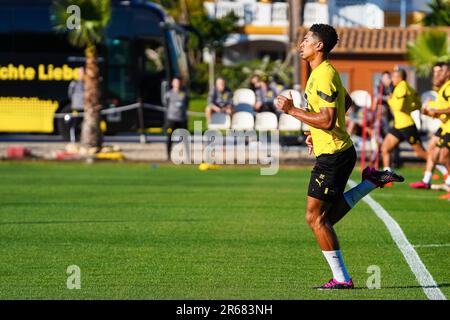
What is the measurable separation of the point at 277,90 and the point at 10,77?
10314mm

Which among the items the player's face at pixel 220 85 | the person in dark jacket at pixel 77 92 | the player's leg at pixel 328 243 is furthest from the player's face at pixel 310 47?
the person in dark jacket at pixel 77 92

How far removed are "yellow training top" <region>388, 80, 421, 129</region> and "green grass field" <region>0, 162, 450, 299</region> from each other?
4.27 ft

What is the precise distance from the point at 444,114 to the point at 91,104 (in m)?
13.8

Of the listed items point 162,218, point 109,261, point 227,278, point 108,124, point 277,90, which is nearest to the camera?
point 227,278

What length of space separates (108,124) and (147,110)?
4.39 ft

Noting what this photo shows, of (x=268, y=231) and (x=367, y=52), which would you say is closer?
(x=268, y=231)

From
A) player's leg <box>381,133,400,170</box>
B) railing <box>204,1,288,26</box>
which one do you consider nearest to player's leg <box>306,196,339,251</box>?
player's leg <box>381,133,400,170</box>

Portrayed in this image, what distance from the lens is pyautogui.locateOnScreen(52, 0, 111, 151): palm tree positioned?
31.5m

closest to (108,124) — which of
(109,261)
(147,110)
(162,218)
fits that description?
(147,110)

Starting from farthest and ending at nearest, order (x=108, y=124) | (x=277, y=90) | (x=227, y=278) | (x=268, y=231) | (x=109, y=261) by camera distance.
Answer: (x=108, y=124) < (x=277, y=90) < (x=268, y=231) < (x=109, y=261) < (x=227, y=278)

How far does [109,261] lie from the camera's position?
1259cm

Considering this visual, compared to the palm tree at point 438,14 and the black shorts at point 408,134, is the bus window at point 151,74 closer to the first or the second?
the palm tree at point 438,14

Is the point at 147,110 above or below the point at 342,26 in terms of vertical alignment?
below

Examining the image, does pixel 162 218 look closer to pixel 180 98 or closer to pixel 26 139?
pixel 180 98
